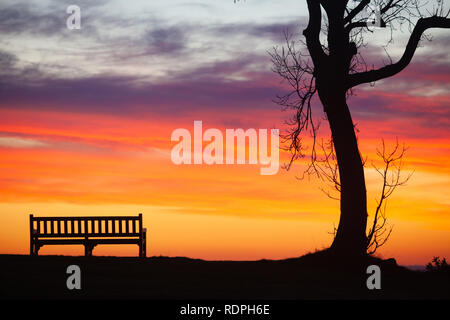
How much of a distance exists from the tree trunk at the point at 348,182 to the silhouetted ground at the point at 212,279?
44 cm

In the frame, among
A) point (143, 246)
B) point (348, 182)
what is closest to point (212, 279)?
point (348, 182)

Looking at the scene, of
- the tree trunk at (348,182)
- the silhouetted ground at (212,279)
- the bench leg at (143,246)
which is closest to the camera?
the silhouetted ground at (212,279)

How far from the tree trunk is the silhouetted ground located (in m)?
0.44

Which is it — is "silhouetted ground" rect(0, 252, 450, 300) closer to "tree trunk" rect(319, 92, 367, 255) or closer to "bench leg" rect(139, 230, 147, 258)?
"tree trunk" rect(319, 92, 367, 255)

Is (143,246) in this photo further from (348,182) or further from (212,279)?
(212,279)

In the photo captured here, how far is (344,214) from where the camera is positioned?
15352 mm

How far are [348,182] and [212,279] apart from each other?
185 inches

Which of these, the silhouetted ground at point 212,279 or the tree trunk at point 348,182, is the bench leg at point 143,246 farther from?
the tree trunk at point 348,182

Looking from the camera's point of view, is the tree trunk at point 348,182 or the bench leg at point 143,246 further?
the bench leg at point 143,246

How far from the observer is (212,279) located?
12.2 metres

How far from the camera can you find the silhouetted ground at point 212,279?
416 inches

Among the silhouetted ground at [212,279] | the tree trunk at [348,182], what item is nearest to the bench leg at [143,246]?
the silhouetted ground at [212,279]

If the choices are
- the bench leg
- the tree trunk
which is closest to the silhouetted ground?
the tree trunk
